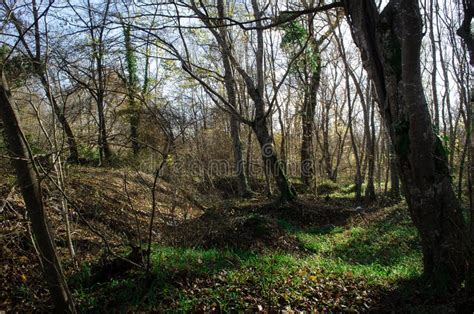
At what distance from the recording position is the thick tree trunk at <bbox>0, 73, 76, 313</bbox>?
9.73ft

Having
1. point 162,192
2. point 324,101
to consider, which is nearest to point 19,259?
point 162,192

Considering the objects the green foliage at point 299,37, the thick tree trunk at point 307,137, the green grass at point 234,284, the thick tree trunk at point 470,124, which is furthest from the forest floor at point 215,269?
the thick tree trunk at point 307,137

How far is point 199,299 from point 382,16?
4.38 metres

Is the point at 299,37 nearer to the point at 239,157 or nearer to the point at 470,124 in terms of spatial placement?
the point at 239,157

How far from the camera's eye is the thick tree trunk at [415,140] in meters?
4.21

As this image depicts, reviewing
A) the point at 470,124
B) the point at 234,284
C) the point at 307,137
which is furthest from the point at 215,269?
the point at 307,137

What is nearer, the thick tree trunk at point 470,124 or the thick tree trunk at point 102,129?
the thick tree trunk at point 470,124

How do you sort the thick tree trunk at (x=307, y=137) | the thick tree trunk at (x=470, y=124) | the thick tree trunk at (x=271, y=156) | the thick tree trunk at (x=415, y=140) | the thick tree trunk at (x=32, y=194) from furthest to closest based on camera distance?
1. the thick tree trunk at (x=307, y=137)
2. the thick tree trunk at (x=271, y=156)
3. the thick tree trunk at (x=415, y=140)
4. the thick tree trunk at (x=470, y=124)
5. the thick tree trunk at (x=32, y=194)

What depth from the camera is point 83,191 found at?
29.8 ft

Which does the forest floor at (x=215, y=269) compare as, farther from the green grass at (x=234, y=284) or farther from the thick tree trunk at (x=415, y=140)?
the thick tree trunk at (x=415, y=140)

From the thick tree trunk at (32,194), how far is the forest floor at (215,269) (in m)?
0.37

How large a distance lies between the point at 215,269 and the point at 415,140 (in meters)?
3.23

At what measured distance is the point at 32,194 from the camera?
311cm

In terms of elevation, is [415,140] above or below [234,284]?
above
